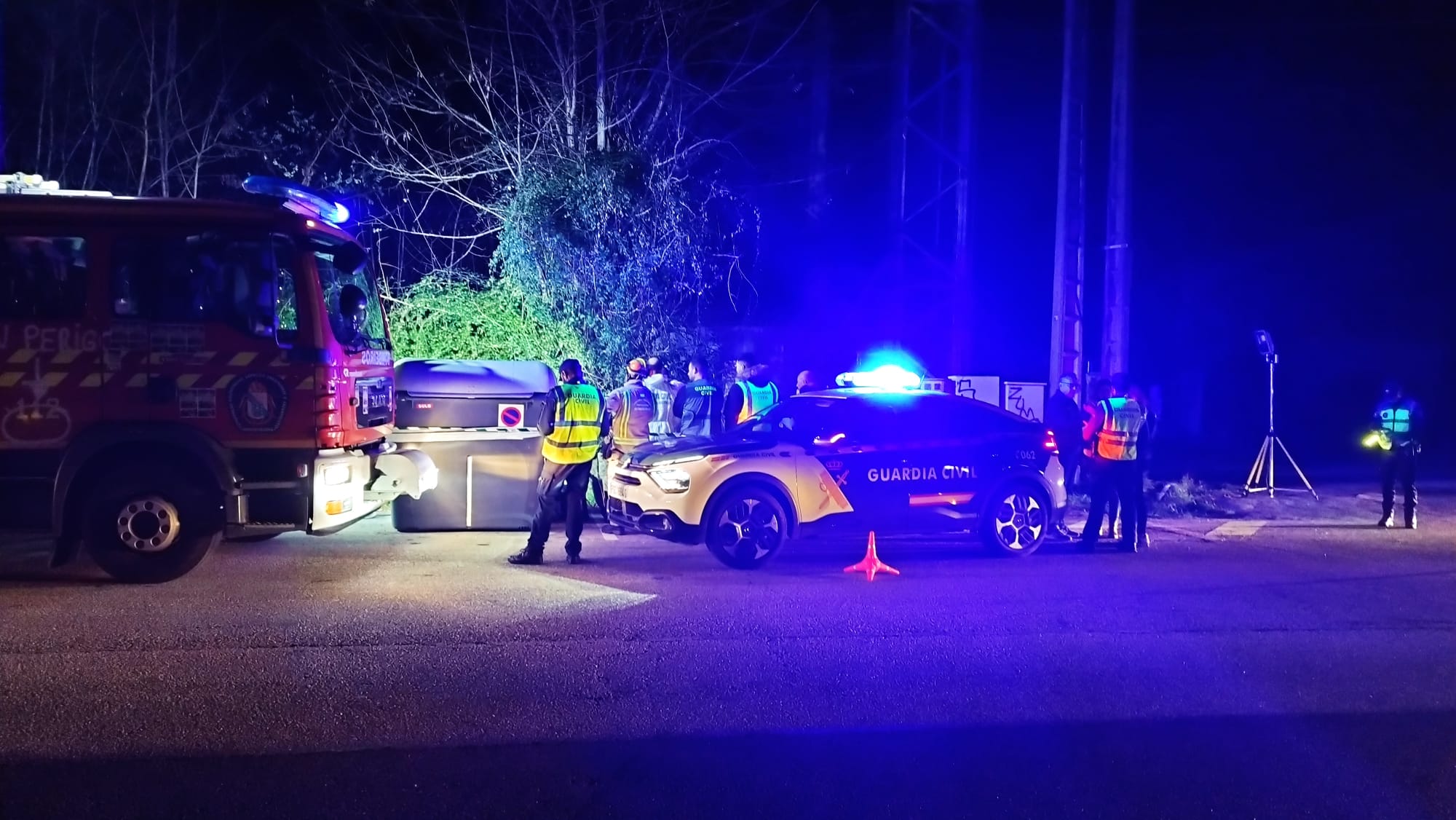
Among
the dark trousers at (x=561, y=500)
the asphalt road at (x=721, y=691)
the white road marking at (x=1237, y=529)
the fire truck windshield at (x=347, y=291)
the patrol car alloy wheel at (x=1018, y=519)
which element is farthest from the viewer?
the white road marking at (x=1237, y=529)

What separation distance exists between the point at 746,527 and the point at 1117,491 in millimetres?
3774

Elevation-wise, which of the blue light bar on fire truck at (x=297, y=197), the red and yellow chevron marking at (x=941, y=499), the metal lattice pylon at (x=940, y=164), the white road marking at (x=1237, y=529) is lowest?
the white road marking at (x=1237, y=529)

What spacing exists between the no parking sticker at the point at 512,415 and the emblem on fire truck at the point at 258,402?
263 centimetres

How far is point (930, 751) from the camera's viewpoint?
16.4ft

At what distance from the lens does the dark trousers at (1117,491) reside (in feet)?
34.7

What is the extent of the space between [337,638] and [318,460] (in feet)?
6.00

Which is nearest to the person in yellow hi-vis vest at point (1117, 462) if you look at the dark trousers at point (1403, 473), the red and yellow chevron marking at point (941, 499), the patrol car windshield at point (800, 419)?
the red and yellow chevron marking at point (941, 499)

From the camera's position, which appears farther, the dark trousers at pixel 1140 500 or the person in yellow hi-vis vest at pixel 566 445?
the dark trousers at pixel 1140 500

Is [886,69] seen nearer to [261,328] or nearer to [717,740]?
[261,328]

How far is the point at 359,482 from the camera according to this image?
8781mm

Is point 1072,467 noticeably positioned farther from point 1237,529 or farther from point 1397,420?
point 1397,420

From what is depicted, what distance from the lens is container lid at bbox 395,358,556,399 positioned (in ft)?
34.6

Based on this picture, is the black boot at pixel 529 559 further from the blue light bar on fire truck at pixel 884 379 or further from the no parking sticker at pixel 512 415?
the blue light bar on fire truck at pixel 884 379

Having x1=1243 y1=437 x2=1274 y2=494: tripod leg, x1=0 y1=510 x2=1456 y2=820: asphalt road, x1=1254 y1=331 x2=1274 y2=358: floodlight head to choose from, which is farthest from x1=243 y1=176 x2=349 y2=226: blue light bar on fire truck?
x1=1243 y1=437 x2=1274 y2=494: tripod leg
